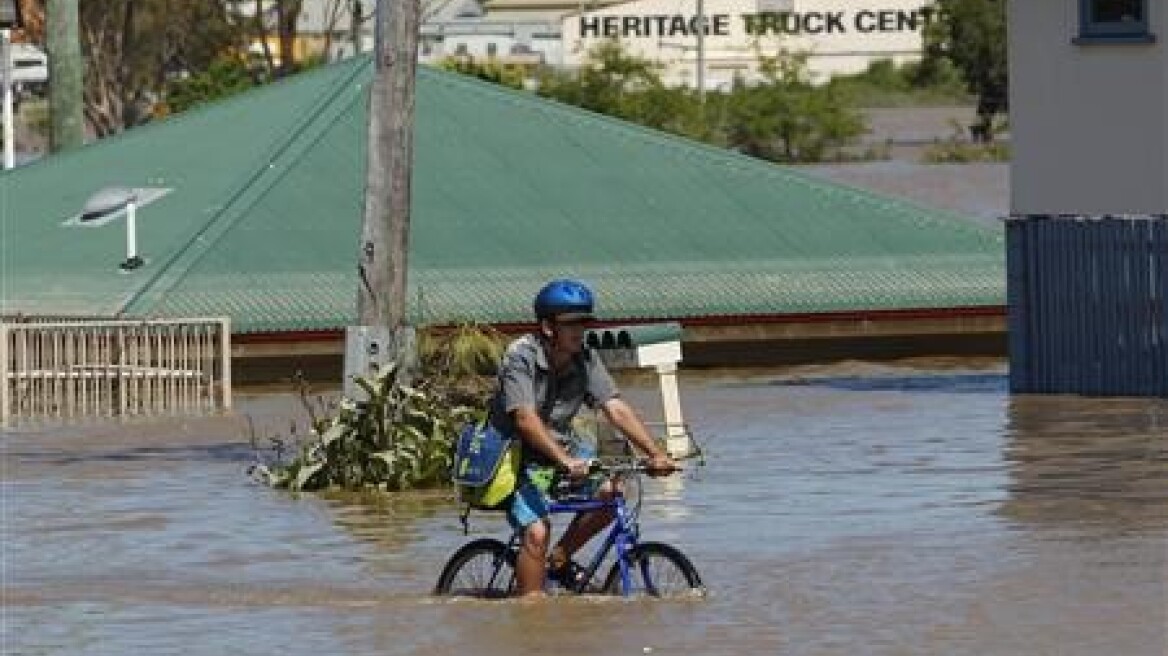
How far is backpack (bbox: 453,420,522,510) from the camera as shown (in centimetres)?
1553

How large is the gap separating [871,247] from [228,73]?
4166 centimetres

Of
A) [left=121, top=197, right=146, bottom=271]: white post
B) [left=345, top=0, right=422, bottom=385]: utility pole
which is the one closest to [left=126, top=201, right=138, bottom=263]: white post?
[left=121, top=197, right=146, bottom=271]: white post

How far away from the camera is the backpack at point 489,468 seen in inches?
611

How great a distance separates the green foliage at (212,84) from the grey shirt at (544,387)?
5740 cm

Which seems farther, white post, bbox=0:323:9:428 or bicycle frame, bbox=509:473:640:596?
white post, bbox=0:323:9:428

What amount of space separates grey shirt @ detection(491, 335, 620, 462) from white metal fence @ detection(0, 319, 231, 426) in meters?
13.5

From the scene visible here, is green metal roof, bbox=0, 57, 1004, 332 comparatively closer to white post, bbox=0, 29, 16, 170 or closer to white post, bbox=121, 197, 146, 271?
white post, bbox=121, 197, 146, 271

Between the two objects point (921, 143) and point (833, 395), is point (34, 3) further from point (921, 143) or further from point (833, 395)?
point (833, 395)

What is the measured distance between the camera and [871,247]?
35.3 metres

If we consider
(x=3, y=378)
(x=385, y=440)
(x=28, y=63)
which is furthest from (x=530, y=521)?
(x=28, y=63)

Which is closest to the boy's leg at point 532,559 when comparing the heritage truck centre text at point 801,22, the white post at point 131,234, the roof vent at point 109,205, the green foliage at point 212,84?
the white post at point 131,234

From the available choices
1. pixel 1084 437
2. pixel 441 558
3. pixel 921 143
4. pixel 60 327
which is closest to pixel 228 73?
pixel 921 143

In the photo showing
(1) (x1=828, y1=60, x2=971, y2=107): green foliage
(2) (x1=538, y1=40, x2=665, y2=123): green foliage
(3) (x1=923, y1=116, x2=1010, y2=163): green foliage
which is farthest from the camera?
(1) (x1=828, y1=60, x2=971, y2=107): green foliage

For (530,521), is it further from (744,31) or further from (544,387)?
(744,31)
